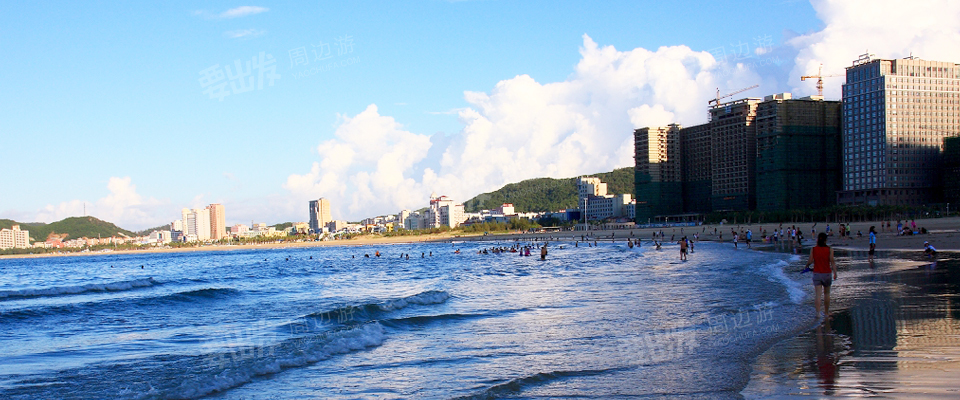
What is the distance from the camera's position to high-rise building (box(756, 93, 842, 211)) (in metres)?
120

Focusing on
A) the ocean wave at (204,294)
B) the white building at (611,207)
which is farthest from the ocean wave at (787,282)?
the white building at (611,207)

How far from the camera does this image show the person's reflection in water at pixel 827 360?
24.0ft

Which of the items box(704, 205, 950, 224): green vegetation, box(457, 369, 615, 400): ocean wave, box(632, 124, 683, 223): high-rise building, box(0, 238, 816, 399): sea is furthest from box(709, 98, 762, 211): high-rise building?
box(457, 369, 615, 400): ocean wave

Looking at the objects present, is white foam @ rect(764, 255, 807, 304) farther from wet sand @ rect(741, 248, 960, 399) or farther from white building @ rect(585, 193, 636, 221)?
white building @ rect(585, 193, 636, 221)

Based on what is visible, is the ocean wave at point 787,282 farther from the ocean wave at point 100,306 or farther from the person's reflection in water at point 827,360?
the ocean wave at point 100,306

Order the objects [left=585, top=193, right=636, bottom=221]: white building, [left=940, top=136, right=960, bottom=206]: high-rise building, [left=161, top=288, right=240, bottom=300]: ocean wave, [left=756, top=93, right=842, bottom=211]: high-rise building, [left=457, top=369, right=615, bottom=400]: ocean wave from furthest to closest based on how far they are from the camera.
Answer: [left=585, top=193, right=636, bottom=221]: white building
[left=756, top=93, right=842, bottom=211]: high-rise building
[left=940, top=136, right=960, bottom=206]: high-rise building
[left=161, top=288, right=240, bottom=300]: ocean wave
[left=457, top=369, right=615, bottom=400]: ocean wave

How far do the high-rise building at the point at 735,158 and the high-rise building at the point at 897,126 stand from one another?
75.6 feet

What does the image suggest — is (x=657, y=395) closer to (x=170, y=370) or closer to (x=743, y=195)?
(x=170, y=370)

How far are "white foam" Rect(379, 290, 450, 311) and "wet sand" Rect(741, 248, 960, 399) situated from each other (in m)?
11.6

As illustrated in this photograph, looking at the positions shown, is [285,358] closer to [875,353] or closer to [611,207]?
[875,353]

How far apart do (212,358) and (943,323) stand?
13.0 m

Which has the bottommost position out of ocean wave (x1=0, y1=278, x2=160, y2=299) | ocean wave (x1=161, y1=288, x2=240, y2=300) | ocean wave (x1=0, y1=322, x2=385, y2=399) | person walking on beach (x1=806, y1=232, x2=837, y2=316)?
ocean wave (x1=0, y1=278, x2=160, y2=299)

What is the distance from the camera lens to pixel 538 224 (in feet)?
576

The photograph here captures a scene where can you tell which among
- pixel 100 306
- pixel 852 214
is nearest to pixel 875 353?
pixel 100 306
